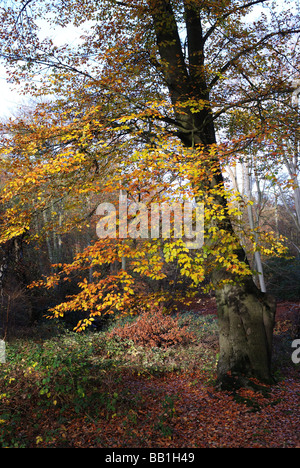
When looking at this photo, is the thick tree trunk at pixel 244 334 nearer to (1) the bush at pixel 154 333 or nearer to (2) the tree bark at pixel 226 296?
(2) the tree bark at pixel 226 296

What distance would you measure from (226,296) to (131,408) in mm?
2527

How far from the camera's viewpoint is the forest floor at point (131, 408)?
4230 millimetres

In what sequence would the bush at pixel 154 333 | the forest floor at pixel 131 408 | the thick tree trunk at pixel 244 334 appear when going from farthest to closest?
the bush at pixel 154 333 < the thick tree trunk at pixel 244 334 < the forest floor at pixel 131 408

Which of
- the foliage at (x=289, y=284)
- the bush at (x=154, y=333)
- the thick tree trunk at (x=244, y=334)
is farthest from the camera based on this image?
the foliage at (x=289, y=284)

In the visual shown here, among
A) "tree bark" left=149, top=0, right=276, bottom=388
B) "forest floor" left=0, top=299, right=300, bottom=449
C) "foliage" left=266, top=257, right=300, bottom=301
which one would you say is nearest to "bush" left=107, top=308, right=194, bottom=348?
"forest floor" left=0, top=299, right=300, bottom=449

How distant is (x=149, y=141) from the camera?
687cm

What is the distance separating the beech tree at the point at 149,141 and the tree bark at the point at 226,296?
2 cm

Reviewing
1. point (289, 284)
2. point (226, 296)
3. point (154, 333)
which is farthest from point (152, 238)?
point (289, 284)

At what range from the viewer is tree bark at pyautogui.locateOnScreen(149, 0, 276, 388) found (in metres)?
5.88

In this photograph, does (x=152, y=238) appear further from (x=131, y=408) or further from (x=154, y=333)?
Result: (x=154, y=333)

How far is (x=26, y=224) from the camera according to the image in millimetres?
5852

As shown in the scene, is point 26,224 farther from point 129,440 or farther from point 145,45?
point 145,45

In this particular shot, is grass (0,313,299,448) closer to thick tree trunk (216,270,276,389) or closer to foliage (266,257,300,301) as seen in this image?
thick tree trunk (216,270,276,389)

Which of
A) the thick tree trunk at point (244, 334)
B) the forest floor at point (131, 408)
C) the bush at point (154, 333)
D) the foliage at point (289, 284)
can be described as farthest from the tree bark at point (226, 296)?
the foliage at point (289, 284)
